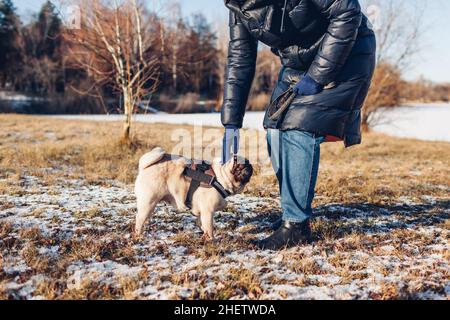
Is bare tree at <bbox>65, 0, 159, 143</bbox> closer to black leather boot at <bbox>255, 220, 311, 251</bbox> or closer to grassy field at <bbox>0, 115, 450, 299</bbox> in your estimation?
grassy field at <bbox>0, 115, 450, 299</bbox>

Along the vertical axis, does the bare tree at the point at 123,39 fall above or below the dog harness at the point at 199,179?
above

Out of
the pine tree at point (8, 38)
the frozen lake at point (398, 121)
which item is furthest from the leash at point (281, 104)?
the pine tree at point (8, 38)

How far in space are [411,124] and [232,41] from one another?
1732 centimetres

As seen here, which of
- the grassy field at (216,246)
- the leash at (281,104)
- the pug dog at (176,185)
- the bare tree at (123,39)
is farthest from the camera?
the bare tree at (123,39)

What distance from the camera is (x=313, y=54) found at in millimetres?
2332

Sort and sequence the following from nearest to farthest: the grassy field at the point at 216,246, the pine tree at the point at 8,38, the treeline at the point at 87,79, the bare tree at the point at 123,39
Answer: the grassy field at the point at 216,246 → the bare tree at the point at 123,39 → the treeline at the point at 87,79 → the pine tree at the point at 8,38

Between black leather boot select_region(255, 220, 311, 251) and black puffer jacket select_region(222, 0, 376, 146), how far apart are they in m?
0.64

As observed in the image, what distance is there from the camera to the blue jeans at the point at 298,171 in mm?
2398

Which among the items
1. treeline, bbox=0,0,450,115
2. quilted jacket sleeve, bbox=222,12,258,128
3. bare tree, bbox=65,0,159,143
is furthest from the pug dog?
treeline, bbox=0,0,450,115

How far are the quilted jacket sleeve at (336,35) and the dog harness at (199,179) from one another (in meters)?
0.92

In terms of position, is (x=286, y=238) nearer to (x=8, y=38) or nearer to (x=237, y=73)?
(x=237, y=73)

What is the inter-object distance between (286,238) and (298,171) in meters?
0.44

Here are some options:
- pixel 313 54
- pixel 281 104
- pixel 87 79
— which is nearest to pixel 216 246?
pixel 281 104

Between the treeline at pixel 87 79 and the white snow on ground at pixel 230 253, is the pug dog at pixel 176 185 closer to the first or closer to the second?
the white snow on ground at pixel 230 253
